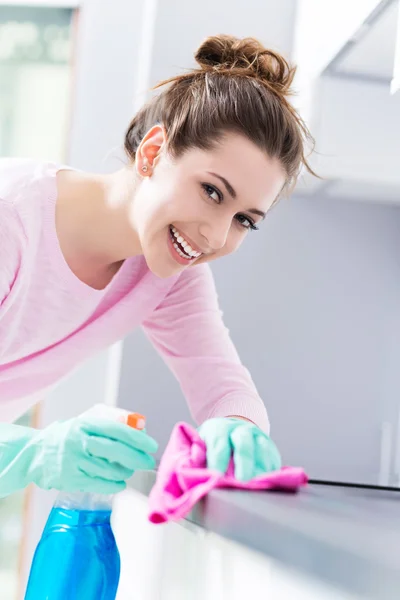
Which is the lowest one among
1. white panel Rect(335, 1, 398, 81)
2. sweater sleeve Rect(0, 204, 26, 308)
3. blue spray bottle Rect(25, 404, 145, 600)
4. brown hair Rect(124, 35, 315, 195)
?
blue spray bottle Rect(25, 404, 145, 600)

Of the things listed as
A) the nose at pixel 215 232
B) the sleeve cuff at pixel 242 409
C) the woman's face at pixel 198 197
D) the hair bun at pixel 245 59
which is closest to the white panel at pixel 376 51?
the hair bun at pixel 245 59

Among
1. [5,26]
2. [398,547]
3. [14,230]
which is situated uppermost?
Answer: [5,26]

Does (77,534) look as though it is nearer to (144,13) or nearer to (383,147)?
(383,147)

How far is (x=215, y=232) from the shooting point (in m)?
1.08

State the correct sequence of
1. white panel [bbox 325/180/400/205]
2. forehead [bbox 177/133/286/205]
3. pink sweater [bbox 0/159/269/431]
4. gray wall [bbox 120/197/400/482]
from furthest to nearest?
gray wall [bbox 120/197/400/482]
white panel [bbox 325/180/400/205]
pink sweater [bbox 0/159/269/431]
forehead [bbox 177/133/286/205]

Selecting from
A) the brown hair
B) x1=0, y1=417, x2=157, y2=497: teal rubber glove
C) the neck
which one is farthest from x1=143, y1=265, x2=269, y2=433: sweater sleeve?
x1=0, y1=417, x2=157, y2=497: teal rubber glove

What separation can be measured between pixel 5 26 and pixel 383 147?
1.24m

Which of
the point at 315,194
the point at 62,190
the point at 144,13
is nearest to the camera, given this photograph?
the point at 62,190

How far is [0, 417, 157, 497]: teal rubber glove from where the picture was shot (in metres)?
0.82

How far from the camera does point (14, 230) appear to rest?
113 cm

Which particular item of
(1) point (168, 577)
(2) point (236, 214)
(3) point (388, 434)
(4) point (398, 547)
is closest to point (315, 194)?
(3) point (388, 434)

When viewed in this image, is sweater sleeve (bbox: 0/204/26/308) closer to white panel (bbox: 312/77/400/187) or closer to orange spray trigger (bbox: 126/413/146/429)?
orange spray trigger (bbox: 126/413/146/429)

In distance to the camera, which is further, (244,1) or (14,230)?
(244,1)

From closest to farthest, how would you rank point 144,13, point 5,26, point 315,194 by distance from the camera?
point 315,194 < point 144,13 < point 5,26
